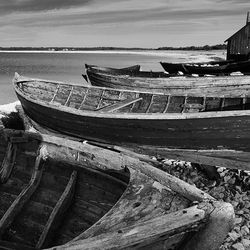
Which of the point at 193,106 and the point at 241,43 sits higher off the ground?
the point at 241,43

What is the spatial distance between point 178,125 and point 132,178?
3651 mm

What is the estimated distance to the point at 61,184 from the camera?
5539 mm

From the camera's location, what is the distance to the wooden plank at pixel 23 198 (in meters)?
5.05

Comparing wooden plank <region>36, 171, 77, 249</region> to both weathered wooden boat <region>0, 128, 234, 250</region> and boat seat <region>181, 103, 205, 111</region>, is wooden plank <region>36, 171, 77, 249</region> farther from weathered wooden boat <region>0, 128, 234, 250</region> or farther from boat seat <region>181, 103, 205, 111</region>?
boat seat <region>181, 103, 205, 111</region>

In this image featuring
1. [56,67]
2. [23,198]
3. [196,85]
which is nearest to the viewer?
[23,198]

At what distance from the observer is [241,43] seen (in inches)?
1305

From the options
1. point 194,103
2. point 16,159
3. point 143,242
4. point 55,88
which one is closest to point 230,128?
point 194,103

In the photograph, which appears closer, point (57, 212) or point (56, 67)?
point (57, 212)

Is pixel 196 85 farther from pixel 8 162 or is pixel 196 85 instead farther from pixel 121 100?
pixel 8 162

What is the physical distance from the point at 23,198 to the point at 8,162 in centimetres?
94

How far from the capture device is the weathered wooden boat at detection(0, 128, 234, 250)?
9.98 feet

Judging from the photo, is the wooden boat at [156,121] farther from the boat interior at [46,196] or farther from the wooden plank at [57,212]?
the wooden plank at [57,212]

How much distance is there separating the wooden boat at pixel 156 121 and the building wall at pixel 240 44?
2413 cm

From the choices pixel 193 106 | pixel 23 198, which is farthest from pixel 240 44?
pixel 23 198
